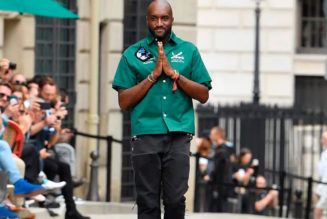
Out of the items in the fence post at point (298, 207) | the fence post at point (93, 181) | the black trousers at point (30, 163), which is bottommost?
the fence post at point (298, 207)

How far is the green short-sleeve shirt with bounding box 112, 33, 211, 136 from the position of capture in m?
13.0

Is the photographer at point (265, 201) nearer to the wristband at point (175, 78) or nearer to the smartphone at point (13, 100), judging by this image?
the smartphone at point (13, 100)

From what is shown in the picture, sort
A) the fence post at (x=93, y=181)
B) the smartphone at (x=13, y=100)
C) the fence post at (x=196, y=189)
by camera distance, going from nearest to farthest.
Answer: the smartphone at (x=13, y=100) → the fence post at (x=93, y=181) → the fence post at (x=196, y=189)

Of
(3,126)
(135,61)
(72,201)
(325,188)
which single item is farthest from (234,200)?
(135,61)

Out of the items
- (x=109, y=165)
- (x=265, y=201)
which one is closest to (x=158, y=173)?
(x=109, y=165)

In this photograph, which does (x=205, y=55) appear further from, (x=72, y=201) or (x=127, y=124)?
(x=72, y=201)

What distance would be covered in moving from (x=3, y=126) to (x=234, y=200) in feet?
29.9

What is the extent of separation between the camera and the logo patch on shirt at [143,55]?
42.8ft

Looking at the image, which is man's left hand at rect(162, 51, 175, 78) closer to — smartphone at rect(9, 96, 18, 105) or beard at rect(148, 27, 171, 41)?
beard at rect(148, 27, 171, 41)

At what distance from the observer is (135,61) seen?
1304 cm

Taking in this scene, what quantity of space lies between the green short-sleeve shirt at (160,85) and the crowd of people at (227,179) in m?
10.5

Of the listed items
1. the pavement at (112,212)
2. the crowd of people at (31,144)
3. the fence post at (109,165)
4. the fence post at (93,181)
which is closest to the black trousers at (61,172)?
the crowd of people at (31,144)

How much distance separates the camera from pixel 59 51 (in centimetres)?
2422

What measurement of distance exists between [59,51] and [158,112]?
11.4 m
